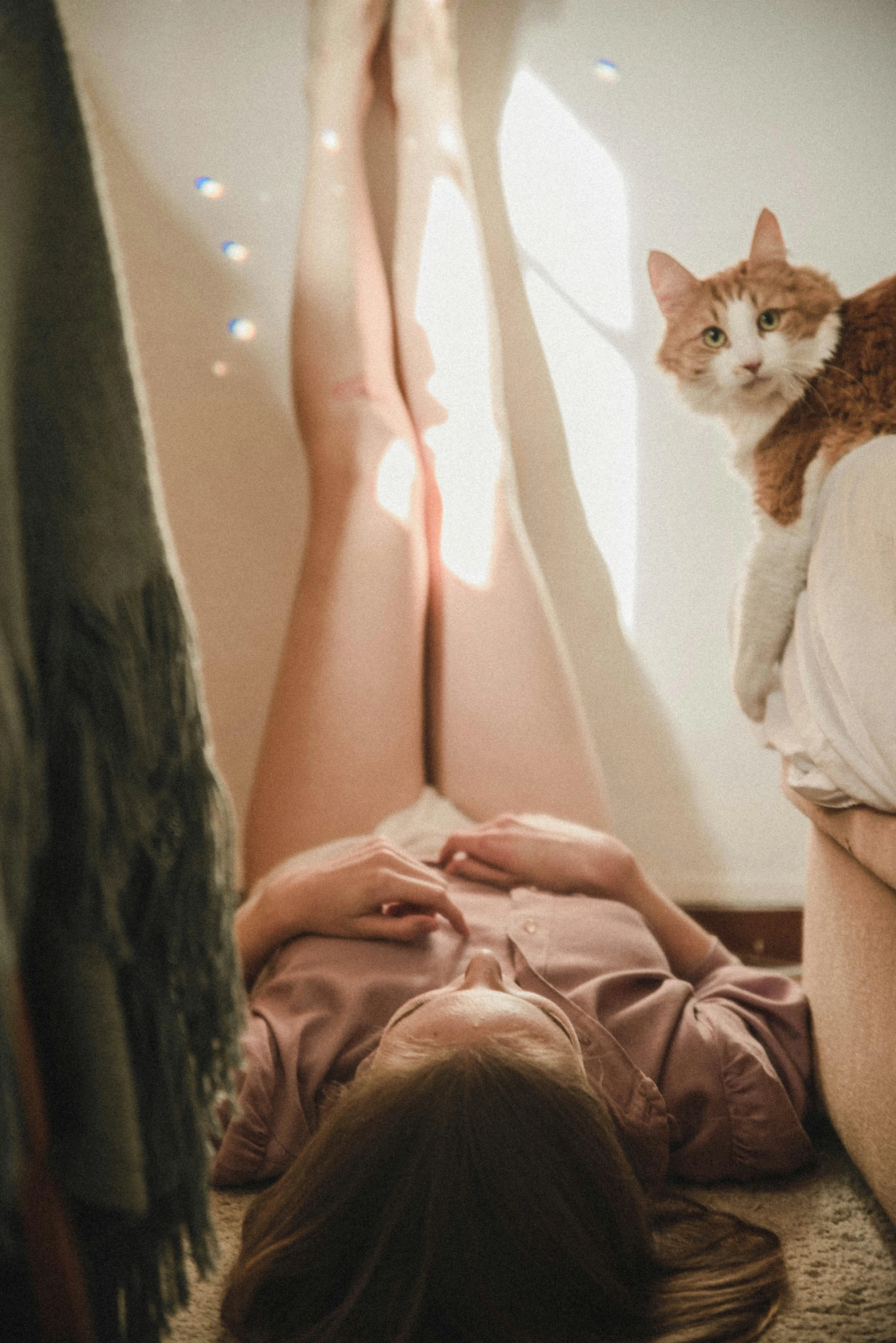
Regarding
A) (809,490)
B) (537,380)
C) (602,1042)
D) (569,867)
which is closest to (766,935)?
(569,867)

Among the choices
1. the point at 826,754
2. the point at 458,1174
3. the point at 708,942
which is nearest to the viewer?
the point at 458,1174

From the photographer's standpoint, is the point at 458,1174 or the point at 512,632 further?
the point at 512,632

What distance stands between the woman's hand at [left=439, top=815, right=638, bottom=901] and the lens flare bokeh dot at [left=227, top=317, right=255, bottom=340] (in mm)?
825

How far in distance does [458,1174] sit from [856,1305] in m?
0.30

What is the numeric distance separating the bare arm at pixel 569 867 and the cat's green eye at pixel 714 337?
19.6 inches

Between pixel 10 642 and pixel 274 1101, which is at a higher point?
pixel 10 642

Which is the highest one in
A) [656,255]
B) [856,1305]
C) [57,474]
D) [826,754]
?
[656,255]

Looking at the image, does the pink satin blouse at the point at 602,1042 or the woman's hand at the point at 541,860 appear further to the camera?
the woman's hand at the point at 541,860

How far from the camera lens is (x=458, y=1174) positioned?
21.4 inches

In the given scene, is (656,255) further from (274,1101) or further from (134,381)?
(274,1101)

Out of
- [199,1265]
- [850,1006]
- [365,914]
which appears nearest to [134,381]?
[199,1265]

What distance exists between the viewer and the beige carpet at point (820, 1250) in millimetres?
595

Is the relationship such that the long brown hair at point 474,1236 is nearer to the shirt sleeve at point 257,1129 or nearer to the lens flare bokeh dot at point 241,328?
the shirt sleeve at point 257,1129

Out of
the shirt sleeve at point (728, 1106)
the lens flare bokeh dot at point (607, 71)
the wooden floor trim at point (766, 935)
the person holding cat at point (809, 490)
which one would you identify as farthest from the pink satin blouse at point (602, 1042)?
the lens flare bokeh dot at point (607, 71)
